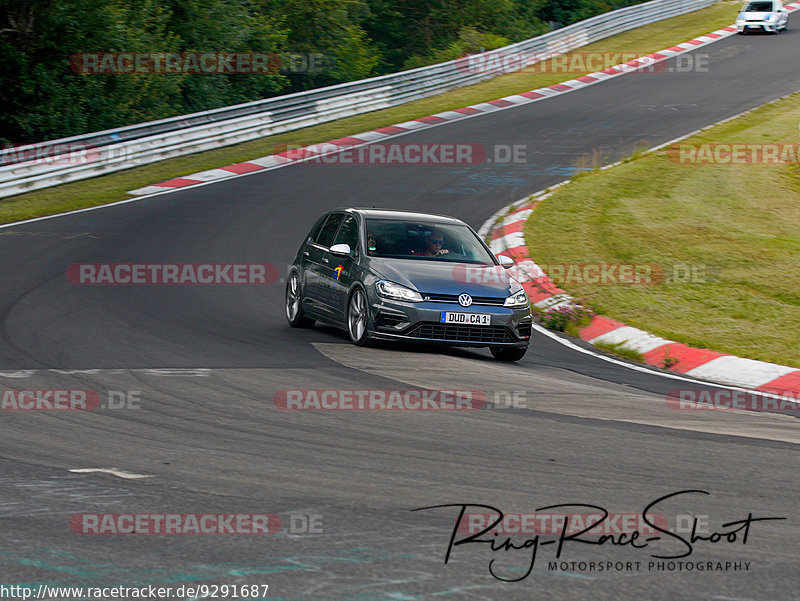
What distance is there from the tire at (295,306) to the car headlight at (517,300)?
278 centimetres

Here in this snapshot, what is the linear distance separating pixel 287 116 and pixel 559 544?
26.6m

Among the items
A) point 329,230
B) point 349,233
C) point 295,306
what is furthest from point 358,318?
point 329,230

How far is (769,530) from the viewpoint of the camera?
17.4 ft

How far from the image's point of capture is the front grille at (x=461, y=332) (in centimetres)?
1108

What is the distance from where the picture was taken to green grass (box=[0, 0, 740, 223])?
22.4 meters

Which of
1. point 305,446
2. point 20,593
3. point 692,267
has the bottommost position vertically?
point 692,267

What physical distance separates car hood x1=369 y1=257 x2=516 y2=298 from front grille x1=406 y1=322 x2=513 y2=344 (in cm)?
37

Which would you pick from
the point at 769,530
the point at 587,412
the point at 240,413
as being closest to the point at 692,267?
the point at 587,412

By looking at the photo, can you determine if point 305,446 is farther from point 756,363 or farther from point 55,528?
point 756,363

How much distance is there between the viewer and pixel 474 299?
11258 mm

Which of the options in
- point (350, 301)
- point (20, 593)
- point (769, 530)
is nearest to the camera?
point (20, 593)
